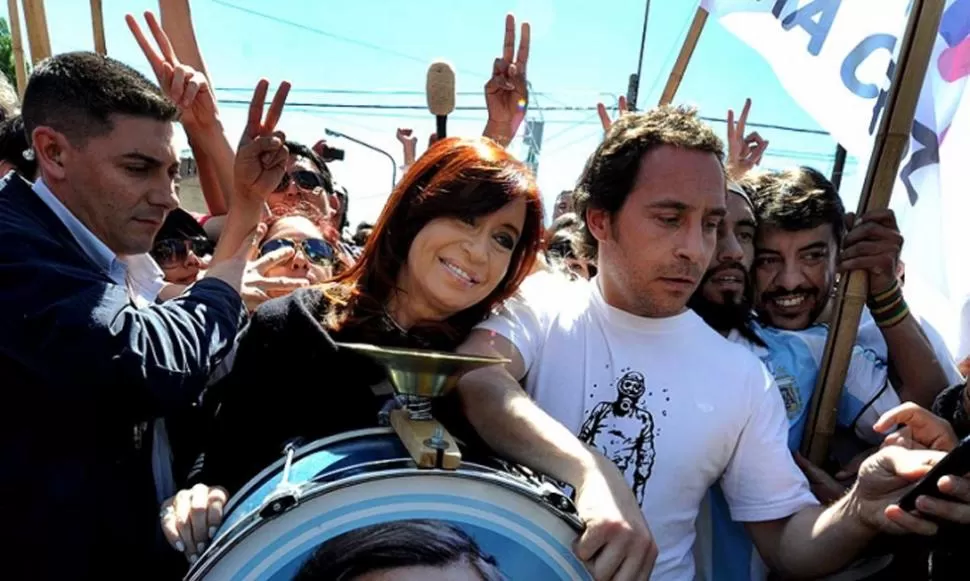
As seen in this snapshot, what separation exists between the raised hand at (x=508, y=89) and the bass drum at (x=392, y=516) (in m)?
1.68

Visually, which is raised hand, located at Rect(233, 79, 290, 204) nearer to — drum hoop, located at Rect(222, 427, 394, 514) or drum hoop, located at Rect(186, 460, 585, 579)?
drum hoop, located at Rect(222, 427, 394, 514)

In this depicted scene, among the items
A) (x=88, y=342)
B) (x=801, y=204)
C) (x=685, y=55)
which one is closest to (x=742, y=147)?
(x=685, y=55)

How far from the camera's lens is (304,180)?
12.5 ft

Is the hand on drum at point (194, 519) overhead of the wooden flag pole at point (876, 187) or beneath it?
beneath

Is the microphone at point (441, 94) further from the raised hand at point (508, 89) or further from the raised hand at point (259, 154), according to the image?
the raised hand at point (259, 154)

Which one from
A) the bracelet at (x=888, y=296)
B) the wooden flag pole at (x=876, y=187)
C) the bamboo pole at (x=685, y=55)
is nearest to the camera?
the wooden flag pole at (x=876, y=187)

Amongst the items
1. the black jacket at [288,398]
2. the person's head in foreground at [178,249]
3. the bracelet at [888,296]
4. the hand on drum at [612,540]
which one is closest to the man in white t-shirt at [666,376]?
the black jacket at [288,398]

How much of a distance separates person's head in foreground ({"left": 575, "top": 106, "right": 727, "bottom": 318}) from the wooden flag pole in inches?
16.1

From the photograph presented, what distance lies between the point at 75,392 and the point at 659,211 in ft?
4.99

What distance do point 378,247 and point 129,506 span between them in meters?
0.84

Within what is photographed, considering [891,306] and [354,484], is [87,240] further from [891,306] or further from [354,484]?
[891,306]

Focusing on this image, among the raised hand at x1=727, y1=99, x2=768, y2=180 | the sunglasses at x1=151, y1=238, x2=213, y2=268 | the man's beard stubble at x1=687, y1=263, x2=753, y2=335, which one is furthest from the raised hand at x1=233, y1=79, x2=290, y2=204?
the raised hand at x1=727, y1=99, x2=768, y2=180

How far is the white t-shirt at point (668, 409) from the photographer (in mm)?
1833

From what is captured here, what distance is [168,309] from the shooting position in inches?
65.9
